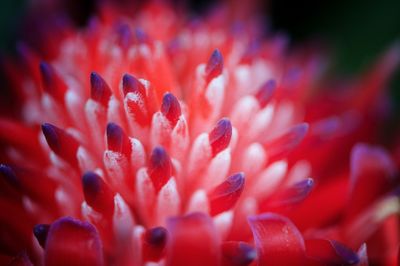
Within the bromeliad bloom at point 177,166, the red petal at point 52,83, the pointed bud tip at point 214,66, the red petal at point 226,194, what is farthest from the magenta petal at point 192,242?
the red petal at point 52,83

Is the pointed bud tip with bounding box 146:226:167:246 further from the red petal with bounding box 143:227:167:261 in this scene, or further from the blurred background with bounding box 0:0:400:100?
the blurred background with bounding box 0:0:400:100

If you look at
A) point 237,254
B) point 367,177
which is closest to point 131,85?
point 237,254

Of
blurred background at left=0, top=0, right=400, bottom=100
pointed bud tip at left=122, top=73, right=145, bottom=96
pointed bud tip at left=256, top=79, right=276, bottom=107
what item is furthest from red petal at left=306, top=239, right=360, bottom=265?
blurred background at left=0, top=0, right=400, bottom=100

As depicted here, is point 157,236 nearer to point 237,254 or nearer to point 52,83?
point 237,254

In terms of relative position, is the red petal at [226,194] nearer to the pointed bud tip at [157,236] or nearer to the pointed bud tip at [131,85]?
the pointed bud tip at [157,236]

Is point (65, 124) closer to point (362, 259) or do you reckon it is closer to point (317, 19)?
point (362, 259)
